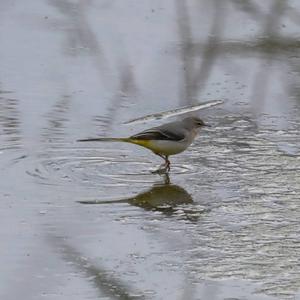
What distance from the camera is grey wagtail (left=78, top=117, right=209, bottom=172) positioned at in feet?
32.3

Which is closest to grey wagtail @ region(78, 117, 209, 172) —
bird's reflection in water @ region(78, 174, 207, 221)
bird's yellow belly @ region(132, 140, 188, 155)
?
bird's yellow belly @ region(132, 140, 188, 155)

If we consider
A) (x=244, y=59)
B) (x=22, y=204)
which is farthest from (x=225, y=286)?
(x=244, y=59)

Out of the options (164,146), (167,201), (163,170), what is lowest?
(167,201)

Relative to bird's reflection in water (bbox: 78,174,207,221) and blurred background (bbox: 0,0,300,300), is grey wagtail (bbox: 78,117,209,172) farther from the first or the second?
bird's reflection in water (bbox: 78,174,207,221)

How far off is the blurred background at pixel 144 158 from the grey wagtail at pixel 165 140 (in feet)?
0.32

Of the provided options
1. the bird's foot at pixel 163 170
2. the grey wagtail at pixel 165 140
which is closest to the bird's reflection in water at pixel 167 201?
the bird's foot at pixel 163 170

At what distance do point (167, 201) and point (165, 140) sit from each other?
0.96m

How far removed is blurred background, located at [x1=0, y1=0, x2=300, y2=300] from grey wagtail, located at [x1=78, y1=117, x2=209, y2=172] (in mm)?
98

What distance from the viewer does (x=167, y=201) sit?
9039 millimetres

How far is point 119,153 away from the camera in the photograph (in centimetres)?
1006

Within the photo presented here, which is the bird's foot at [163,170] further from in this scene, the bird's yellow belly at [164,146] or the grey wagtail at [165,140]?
the bird's yellow belly at [164,146]

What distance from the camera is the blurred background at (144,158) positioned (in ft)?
24.9

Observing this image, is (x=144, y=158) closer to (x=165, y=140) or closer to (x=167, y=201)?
(x=165, y=140)

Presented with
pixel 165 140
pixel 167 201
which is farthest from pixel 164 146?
pixel 167 201
